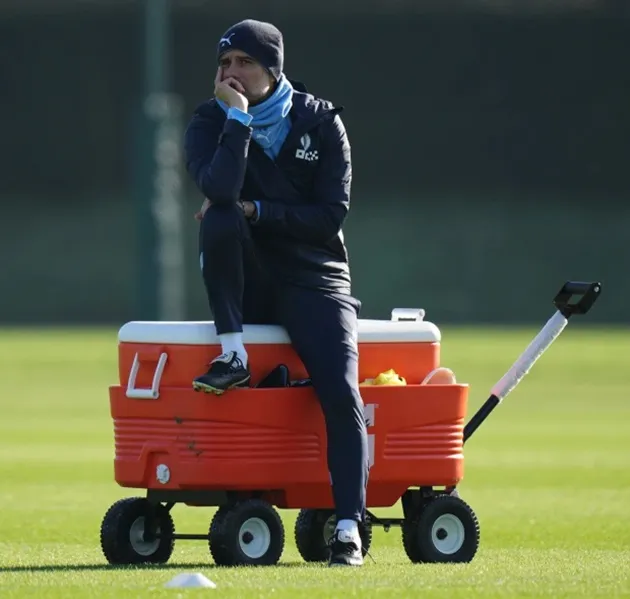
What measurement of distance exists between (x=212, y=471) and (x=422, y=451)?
2.92 feet

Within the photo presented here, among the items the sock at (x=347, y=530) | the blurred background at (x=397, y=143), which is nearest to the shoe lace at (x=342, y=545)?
the sock at (x=347, y=530)

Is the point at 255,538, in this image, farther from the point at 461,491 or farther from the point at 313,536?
the point at 461,491

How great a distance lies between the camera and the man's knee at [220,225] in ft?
24.8

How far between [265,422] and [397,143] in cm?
3201

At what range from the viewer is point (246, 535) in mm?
7691

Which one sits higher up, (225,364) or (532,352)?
Answer: (225,364)

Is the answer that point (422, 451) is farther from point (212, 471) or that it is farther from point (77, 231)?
point (77, 231)

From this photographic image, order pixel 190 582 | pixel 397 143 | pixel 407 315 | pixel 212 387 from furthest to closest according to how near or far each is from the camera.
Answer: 1. pixel 397 143
2. pixel 407 315
3. pixel 212 387
4. pixel 190 582

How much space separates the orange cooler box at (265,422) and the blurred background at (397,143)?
3086 cm

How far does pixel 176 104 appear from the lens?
39031mm

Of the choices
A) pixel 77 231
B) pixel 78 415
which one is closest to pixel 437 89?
pixel 77 231

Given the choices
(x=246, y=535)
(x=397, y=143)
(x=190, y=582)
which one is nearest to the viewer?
(x=190, y=582)

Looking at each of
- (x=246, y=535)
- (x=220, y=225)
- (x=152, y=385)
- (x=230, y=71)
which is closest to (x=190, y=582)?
(x=246, y=535)

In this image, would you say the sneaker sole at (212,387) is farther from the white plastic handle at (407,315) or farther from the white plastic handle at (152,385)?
the white plastic handle at (407,315)
